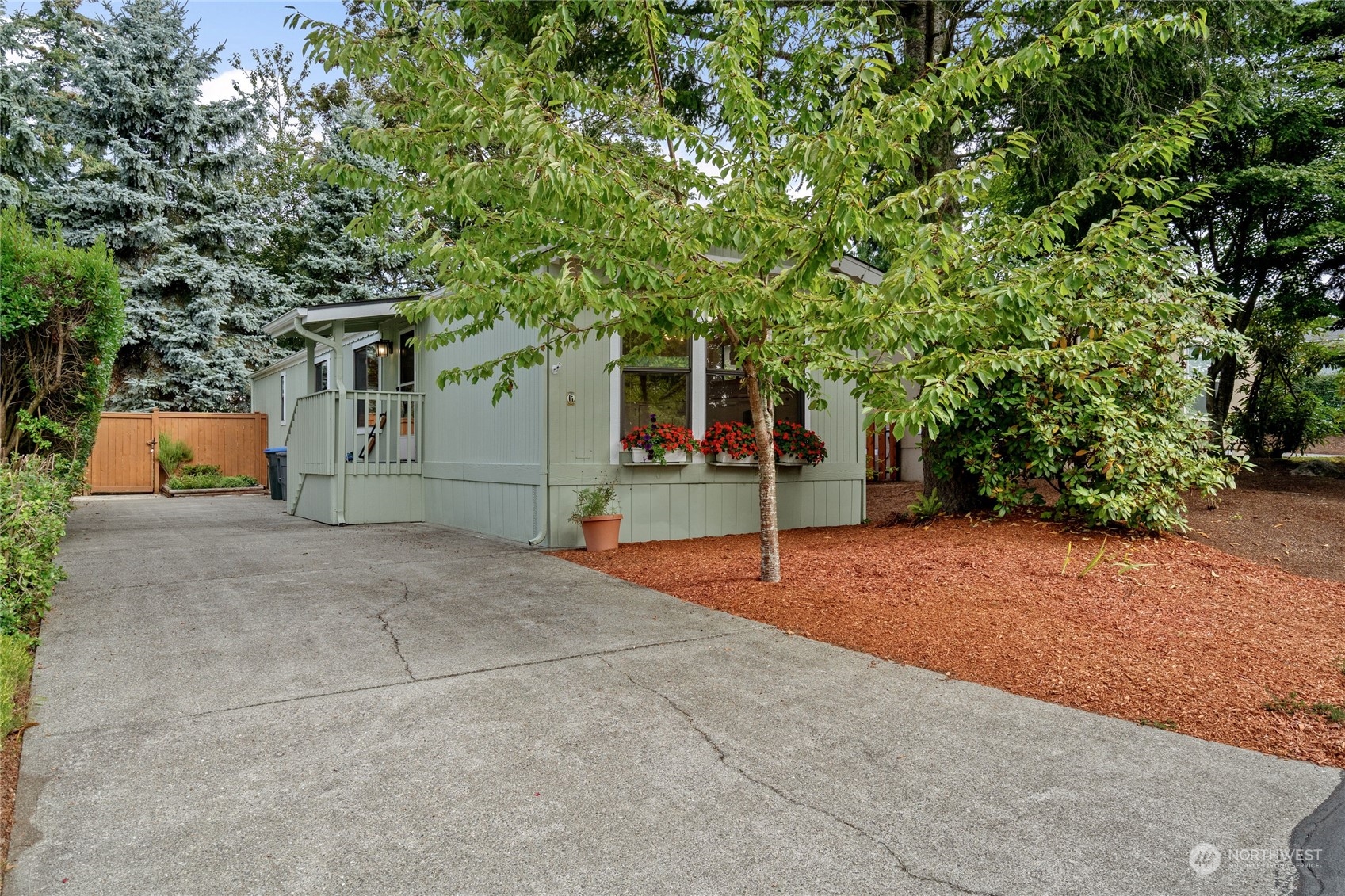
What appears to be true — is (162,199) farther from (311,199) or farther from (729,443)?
(729,443)

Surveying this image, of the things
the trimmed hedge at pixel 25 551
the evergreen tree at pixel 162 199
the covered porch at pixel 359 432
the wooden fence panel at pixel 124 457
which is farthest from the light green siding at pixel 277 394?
the trimmed hedge at pixel 25 551

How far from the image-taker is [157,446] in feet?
53.5

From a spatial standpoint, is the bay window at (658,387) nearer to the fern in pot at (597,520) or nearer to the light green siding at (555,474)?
the light green siding at (555,474)

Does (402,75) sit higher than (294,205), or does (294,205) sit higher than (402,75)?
(294,205)

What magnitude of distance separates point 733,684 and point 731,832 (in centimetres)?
128

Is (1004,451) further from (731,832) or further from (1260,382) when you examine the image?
(1260,382)

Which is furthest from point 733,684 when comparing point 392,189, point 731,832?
point 392,189

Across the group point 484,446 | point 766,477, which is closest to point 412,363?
point 484,446

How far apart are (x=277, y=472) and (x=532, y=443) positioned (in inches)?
340

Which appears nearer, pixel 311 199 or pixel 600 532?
pixel 600 532

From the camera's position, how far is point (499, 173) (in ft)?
13.4

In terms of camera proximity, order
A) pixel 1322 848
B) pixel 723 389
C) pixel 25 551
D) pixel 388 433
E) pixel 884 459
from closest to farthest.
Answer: pixel 1322 848, pixel 25 551, pixel 723 389, pixel 388 433, pixel 884 459

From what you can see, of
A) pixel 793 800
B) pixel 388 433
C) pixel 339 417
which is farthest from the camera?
pixel 388 433

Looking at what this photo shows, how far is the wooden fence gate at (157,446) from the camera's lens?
16.0 m
